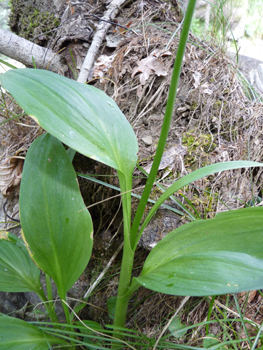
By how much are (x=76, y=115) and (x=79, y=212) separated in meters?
0.26

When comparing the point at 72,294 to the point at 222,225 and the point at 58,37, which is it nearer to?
the point at 222,225

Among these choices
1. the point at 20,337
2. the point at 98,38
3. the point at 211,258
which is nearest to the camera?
the point at 211,258

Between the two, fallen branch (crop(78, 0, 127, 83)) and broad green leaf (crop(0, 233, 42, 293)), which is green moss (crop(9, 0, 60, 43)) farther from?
broad green leaf (crop(0, 233, 42, 293))

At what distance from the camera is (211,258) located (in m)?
0.49

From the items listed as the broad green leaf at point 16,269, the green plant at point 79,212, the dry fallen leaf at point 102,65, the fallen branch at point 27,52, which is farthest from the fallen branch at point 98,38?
the broad green leaf at point 16,269

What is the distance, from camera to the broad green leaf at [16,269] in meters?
0.72

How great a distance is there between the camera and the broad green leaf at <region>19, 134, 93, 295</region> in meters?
0.64

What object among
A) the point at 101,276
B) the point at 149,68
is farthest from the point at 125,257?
the point at 149,68

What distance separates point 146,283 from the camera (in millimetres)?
517

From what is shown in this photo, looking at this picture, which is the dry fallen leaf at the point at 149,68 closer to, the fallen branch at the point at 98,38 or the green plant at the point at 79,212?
the fallen branch at the point at 98,38

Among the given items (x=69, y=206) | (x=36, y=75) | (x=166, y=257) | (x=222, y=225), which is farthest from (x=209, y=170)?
(x=36, y=75)

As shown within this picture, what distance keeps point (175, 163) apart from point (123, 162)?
307 mm

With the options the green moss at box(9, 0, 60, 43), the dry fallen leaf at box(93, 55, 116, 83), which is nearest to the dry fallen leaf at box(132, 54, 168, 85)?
the dry fallen leaf at box(93, 55, 116, 83)

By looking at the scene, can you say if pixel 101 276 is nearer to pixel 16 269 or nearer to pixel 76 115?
A: pixel 16 269
